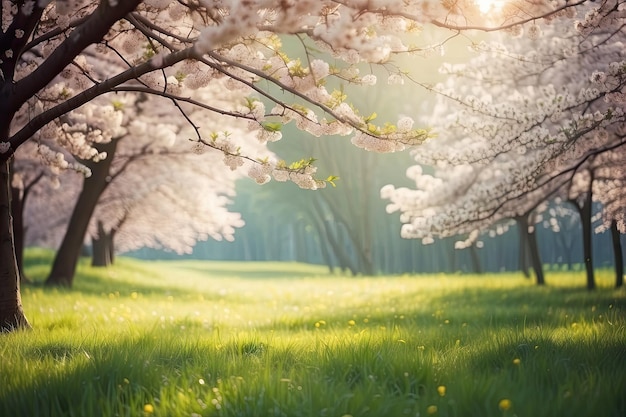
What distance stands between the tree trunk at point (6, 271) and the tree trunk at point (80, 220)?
22.5ft

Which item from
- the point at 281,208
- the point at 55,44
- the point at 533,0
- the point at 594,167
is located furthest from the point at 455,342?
the point at 281,208

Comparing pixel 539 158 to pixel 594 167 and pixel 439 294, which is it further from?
pixel 439 294

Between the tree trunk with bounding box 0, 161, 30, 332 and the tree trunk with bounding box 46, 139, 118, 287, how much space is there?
686 cm

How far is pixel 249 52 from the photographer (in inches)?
233

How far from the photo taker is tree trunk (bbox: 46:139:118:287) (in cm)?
1373

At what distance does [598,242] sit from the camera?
40750 mm

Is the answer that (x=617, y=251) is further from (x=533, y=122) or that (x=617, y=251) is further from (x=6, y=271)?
(x=6, y=271)

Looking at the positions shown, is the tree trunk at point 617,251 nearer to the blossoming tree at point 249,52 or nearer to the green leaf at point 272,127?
the blossoming tree at point 249,52

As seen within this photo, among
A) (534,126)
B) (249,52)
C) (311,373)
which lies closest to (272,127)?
(249,52)

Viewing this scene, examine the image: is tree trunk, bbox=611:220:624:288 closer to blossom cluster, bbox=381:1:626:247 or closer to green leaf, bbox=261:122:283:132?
blossom cluster, bbox=381:1:626:247

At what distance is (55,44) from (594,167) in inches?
411

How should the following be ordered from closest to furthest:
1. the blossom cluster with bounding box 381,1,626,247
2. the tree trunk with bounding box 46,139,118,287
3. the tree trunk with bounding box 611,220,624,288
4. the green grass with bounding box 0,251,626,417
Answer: the green grass with bounding box 0,251,626,417
the blossom cluster with bounding box 381,1,626,247
the tree trunk with bounding box 611,220,624,288
the tree trunk with bounding box 46,139,118,287

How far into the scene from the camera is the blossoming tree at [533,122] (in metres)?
7.33

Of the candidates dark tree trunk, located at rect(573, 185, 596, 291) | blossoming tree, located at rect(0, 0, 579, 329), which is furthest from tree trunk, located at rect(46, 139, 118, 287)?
dark tree trunk, located at rect(573, 185, 596, 291)
